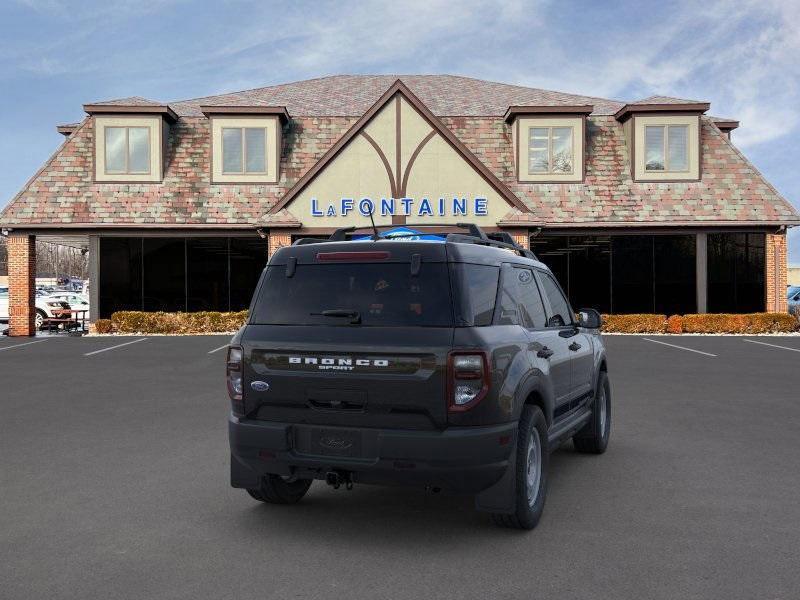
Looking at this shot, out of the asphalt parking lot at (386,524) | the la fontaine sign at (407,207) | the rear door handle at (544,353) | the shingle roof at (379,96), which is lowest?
the asphalt parking lot at (386,524)

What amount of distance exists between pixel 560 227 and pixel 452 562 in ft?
67.9

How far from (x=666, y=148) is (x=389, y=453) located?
2328 cm

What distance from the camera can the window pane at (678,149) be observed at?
83.0 feet

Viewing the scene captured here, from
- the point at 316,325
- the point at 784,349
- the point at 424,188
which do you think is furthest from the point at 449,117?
the point at 316,325

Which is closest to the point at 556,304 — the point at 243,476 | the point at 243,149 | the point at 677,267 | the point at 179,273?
the point at 243,476

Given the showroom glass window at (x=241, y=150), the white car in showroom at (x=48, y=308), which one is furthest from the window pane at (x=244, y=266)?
the white car in showroom at (x=48, y=308)

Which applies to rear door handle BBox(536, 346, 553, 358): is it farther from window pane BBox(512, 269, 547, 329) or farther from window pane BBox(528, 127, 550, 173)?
window pane BBox(528, 127, 550, 173)

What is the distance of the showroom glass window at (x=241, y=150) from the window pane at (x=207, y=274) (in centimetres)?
243

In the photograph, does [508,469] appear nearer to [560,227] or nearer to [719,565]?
[719,565]

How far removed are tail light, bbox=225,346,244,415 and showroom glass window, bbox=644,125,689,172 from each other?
74.4ft

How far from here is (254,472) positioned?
16.5 ft

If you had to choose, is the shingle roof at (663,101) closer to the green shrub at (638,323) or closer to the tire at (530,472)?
the green shrub at (638,323)

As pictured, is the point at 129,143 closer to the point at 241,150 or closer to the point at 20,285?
the point at 241,150

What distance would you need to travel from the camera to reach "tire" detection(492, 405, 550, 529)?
4.92 m
